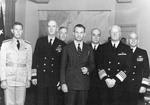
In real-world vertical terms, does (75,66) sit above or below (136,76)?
above

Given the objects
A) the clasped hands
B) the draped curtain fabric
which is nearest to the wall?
the draped curtain fabric

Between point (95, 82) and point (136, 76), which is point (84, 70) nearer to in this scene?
point (95, 82)

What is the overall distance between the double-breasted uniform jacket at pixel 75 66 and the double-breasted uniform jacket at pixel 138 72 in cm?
61

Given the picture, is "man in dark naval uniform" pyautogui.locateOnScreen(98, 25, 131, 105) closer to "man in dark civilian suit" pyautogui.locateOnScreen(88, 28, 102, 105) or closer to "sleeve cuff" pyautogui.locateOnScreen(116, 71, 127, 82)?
"sleeve cuff" pyautogui.locateOnScreen(116, 71, 127, 82)

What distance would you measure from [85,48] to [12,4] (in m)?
1.90

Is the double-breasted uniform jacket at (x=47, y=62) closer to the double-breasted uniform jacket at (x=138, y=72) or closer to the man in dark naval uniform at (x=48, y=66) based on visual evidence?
the man in dark naval uniform at (x=48, y=66)

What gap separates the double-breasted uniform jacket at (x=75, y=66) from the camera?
4.43 m

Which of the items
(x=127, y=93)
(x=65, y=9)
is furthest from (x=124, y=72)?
(x=65, y=9)

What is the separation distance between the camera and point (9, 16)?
5730 mm

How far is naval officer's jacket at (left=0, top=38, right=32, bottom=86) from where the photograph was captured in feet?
15.1

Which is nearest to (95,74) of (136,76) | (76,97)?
(76,97)

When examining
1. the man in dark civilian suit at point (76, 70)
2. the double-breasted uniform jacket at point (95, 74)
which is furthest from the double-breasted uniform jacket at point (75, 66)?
the double-breasted uniform jacket at point (95, 74)

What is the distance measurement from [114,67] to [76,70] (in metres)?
0.51

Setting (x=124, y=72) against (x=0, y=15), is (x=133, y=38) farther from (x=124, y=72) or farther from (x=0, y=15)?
(x=0, y=15)
